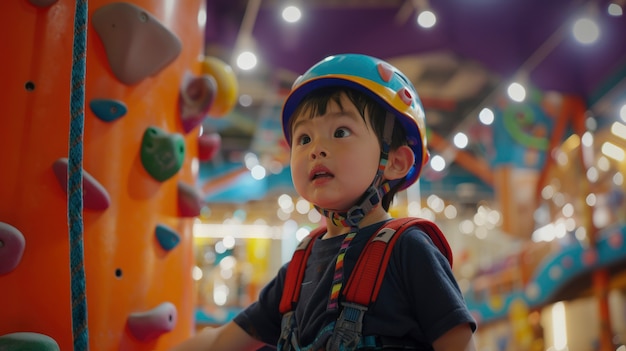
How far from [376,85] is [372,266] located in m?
0.40

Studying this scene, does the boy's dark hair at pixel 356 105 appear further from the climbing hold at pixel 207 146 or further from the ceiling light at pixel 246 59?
the ceiling light at pixel 246 59

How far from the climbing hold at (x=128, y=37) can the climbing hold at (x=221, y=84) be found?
470mm

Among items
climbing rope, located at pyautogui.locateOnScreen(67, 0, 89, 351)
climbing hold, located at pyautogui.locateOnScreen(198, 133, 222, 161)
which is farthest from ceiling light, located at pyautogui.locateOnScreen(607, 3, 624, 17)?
climbing rope, located at pyautogui.locateOnScreen(67, 0, 89, 351)

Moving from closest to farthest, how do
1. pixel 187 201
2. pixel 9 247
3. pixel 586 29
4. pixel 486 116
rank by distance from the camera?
1. pixel 9 247
2. pixel 187 201
3. pixel 586 29
4. pixel 486 116

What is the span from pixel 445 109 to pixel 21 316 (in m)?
9.91

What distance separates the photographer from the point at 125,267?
1.51 metres

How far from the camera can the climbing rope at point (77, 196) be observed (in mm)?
985

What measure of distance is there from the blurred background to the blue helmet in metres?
0.77

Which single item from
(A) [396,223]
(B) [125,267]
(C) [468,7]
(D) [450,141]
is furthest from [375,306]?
(D) [450,141]

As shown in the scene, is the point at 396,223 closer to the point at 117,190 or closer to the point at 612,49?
the point at 117,190

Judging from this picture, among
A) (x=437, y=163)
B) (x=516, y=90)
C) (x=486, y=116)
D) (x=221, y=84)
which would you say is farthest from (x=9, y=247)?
(x=437, y=163)

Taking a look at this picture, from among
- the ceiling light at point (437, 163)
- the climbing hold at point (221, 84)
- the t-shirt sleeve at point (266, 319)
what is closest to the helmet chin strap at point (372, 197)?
the t-shirt sleeve at point (266, 319)

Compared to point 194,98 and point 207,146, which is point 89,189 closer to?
point 194,98

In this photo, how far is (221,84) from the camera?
2131 mm
